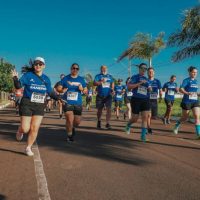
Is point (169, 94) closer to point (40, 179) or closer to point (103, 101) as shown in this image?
point (103, 101)

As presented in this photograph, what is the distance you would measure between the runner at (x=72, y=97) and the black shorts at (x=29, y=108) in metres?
1.85

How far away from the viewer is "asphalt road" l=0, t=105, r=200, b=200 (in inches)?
191

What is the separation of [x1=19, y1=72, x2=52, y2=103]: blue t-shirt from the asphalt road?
1.11m

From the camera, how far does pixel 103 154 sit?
764 centimetres

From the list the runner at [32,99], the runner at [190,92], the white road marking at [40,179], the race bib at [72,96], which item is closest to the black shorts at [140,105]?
the runner at [190,92]

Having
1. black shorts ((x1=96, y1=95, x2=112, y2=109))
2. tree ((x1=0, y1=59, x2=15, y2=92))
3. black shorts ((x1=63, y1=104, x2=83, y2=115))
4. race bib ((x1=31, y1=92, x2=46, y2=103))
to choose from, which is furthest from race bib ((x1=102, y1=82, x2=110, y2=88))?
tree ((x1=0, y1=59, x2=15, y2=92))

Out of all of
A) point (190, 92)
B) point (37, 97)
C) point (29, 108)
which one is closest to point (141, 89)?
point (190, 92)

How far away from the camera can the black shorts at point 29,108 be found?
746 centimetres

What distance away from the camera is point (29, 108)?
295 inches

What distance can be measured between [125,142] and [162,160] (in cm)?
242

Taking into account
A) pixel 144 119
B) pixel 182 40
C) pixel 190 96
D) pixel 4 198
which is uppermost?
pixel 182 40

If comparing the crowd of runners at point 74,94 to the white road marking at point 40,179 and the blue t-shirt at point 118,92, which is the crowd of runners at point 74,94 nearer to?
the white road marking at point 40,179

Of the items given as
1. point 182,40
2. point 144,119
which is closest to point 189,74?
point 144,119

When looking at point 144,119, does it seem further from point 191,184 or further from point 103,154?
point 191,184
